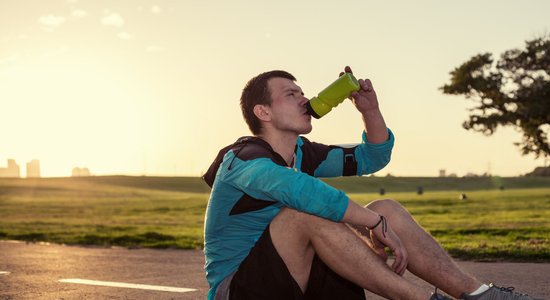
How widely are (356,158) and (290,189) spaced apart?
1.44m

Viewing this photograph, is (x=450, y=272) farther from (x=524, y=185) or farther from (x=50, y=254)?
(x=524, y=185)

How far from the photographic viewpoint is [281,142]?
4.04 meters

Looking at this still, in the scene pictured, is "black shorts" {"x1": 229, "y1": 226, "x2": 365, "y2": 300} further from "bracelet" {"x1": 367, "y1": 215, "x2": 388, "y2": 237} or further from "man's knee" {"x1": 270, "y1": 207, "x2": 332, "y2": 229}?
"bracelet" {"x1": 367, "y1": 215, "x2": 388, "y2": 237}

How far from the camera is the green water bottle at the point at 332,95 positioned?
13.3ft

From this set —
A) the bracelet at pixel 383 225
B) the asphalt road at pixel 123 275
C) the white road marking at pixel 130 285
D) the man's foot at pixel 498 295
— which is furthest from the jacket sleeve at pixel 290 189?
the white road marking at pixel 130 285

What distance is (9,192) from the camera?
7100 cm

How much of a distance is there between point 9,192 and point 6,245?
6208 centimetres

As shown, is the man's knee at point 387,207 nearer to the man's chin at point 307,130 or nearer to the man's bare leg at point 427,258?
the man's bare leg at point 427,258

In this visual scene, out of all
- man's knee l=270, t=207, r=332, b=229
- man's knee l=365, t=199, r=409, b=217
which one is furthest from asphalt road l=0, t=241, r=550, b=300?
man's knee l=270, t=207, r=332, b=229

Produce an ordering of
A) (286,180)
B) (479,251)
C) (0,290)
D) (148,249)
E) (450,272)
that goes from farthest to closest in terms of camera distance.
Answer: (148,249)
(479,251)
(0,290)
(450,272)
(286,180)

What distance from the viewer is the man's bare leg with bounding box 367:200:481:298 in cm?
363

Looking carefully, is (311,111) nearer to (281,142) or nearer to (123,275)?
(281,142)

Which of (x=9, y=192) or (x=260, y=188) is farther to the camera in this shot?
(x=9, y=192)

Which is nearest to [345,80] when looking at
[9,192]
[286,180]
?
[286,180]
